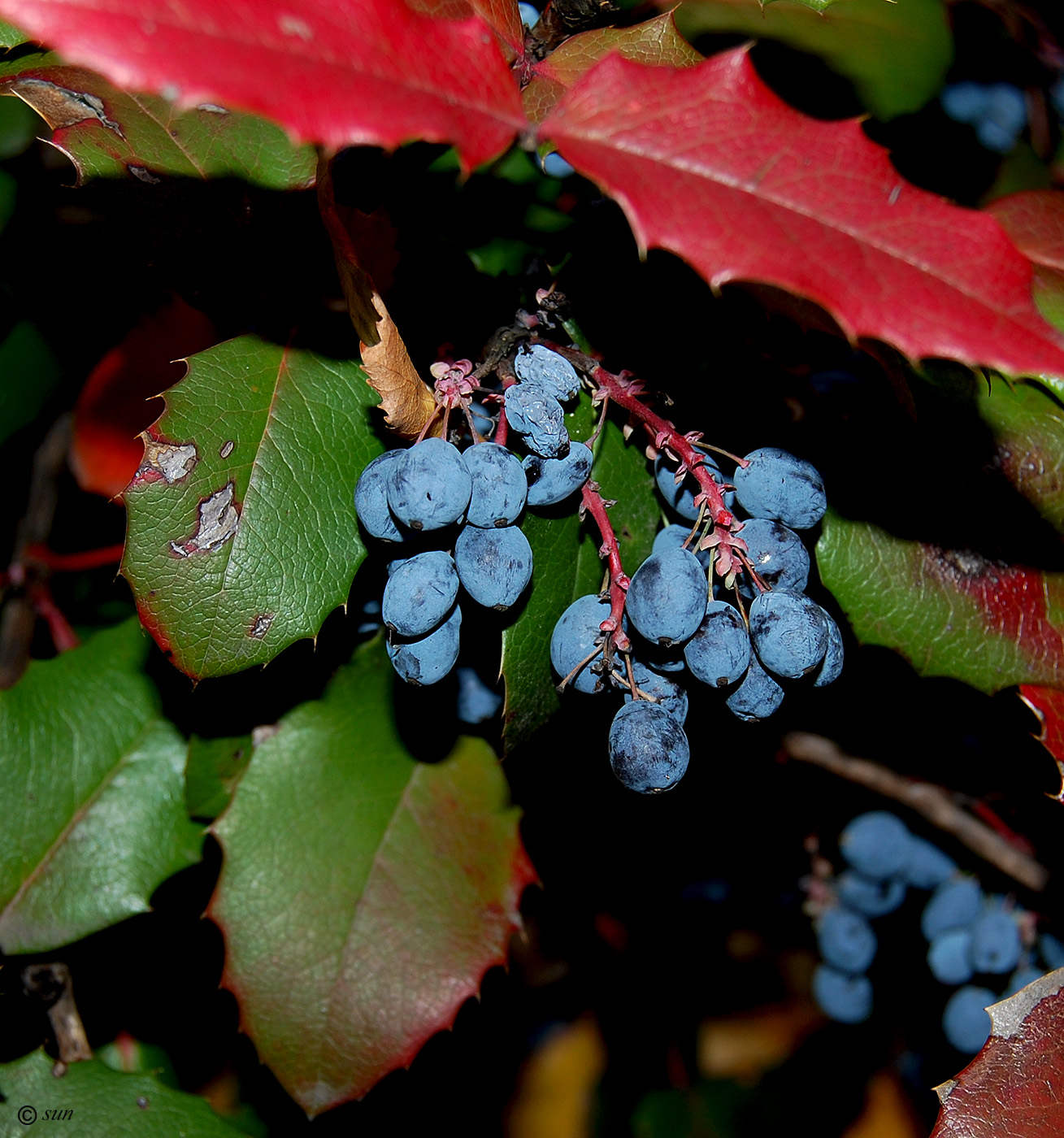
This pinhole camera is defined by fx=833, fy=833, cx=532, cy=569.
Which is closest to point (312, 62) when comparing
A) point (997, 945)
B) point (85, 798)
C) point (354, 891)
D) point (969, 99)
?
point (354, 891)

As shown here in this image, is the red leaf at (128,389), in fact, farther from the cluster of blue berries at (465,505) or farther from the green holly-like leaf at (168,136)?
the cluster of blue berries at (465,505)

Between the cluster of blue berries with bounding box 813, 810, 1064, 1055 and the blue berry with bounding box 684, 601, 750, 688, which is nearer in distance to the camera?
the blue berry with bounding box 684, 601, 750, 688

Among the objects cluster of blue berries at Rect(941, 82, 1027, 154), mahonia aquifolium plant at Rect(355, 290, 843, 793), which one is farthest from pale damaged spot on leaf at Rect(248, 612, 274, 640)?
cluster of blue berries at Rect(941, 82, 1027, 154)

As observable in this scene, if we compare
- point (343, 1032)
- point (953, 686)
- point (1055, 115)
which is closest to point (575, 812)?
point (343, 1032)

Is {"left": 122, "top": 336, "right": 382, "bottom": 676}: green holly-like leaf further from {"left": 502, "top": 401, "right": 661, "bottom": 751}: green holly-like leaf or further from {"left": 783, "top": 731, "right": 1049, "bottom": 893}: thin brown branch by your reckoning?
{"left": 783, "top": 731, "right": 1049, "bottom": 893}: thin brown branch

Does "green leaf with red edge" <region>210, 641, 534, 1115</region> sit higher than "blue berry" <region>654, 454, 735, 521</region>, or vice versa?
"blue berry" <region>654, 454, 735, 521</region>

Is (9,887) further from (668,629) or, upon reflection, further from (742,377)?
(742,377)
